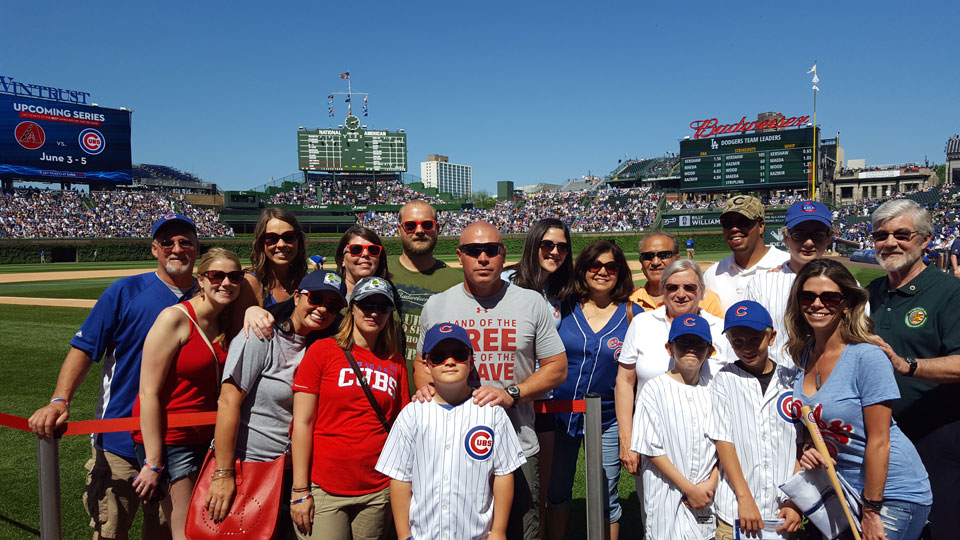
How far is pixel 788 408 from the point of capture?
115 inches

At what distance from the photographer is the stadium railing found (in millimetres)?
2908

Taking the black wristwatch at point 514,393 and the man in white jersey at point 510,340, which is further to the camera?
the man in white jersey at point 510,340

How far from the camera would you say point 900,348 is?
3.18 metres

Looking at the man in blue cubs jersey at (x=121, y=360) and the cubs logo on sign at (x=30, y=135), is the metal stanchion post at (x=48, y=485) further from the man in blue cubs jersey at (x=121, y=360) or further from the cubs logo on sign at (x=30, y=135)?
the cubs logo on sign at (x=30, y=135)

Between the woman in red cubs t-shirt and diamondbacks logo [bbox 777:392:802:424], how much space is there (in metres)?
2.10

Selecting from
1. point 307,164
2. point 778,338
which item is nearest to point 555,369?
point 778,338

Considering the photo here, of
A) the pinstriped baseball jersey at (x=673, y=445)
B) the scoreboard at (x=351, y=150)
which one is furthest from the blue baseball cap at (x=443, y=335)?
the scoreboard at (x=351, y=150)

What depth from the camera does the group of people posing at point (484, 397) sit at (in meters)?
2.77

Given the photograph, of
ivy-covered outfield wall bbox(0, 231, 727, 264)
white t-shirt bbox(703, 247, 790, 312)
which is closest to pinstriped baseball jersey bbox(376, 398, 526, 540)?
white t-shirt bbox(703, 247, 790, 312)

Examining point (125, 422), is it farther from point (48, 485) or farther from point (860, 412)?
point (860, 412)

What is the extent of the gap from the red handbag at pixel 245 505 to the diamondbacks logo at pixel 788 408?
277 cm

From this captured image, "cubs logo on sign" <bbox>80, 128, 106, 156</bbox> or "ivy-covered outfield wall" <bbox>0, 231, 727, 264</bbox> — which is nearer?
"ivy-covered outfield wall" <bbox>0, 231, 727, 264</bbox>

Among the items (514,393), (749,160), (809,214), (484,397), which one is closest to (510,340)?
(514,393)

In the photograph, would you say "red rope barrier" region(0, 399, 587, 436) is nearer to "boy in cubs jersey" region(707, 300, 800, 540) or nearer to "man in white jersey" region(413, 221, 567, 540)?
"man in white jersey" region(413, 221, 567, 540)
